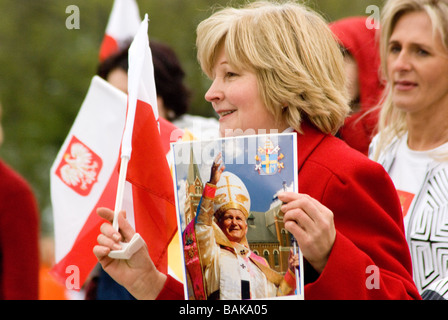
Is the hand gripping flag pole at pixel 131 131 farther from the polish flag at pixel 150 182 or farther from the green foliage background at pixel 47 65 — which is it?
the green foliage background at pixel 47 65

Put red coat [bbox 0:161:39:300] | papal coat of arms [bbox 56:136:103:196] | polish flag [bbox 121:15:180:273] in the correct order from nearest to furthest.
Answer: polish flag [bbox 121:15:180:273] → red coat [bbox 0:161:39:300] → papal coat of arms [bbox 56:136:103:196]

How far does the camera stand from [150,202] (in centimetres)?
282

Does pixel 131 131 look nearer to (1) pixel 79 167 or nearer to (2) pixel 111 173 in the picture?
(2) pixel 111 173

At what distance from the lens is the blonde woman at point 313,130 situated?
7.73ft

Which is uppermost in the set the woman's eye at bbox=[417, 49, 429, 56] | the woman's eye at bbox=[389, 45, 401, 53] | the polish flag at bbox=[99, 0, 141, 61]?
the polish flag at bbox=[99, 0, 141, 61]

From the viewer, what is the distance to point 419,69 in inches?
141

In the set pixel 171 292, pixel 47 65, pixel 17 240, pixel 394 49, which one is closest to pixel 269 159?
pixel 171 292

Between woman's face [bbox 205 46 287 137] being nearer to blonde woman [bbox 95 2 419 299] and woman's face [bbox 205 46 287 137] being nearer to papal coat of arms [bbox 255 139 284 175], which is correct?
blonde woman [bbox 95 2 419 299]

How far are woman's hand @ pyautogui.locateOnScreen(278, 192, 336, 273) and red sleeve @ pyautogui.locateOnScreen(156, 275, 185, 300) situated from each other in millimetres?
629

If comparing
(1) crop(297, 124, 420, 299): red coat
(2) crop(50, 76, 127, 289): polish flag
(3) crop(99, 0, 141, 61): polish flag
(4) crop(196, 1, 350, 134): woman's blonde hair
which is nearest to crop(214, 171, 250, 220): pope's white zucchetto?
(1) crop(297, 124, 420, 299): red coat

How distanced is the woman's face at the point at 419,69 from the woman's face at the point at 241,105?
1.15 metres

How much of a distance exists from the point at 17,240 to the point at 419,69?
6.96 feet

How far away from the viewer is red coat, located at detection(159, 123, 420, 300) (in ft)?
7.84

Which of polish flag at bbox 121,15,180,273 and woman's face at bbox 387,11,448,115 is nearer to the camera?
polish flag at bbox 121,15,180,273
